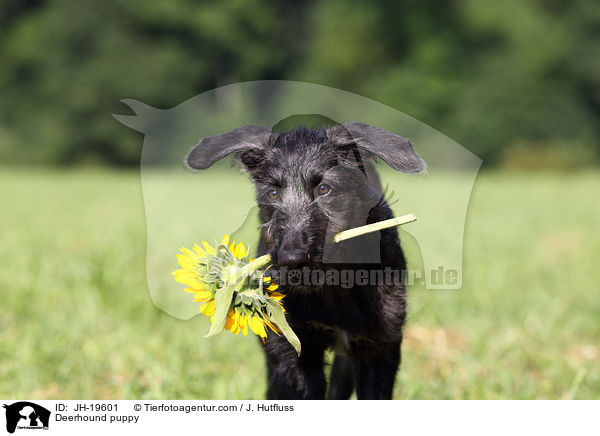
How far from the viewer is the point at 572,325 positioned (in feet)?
14.4

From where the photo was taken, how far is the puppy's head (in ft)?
6.32

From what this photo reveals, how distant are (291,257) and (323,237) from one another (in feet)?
0.61

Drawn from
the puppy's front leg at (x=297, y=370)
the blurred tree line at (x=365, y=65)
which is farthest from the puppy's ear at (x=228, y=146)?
the blurred tree line at (x=365, y=65)

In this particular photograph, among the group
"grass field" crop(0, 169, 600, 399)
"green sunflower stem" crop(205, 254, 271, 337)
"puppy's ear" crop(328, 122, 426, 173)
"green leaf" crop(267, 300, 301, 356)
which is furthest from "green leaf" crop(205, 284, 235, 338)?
"grass field" crop(0, 169, 600, 399)

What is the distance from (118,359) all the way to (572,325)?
122 inches

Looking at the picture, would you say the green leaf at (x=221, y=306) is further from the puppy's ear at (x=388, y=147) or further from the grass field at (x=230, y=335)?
the grass field at (x=230, y=335)

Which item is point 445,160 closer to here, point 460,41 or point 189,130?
point 189,130

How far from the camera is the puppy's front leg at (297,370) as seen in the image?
2445 mm

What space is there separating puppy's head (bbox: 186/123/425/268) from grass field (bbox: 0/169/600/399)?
2.36 feet

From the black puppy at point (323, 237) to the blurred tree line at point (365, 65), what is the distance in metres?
18.1

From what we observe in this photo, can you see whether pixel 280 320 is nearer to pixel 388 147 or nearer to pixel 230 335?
pixel 388 147

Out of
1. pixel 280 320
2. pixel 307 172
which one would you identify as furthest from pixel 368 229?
pixel 280 320

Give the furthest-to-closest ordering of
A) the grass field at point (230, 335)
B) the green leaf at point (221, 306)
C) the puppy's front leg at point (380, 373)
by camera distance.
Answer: the grass field at point (230, 335) → the puppy's front leg at point (380, 373) → the green leaf at point (221, 306)

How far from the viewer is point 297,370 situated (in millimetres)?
2477
